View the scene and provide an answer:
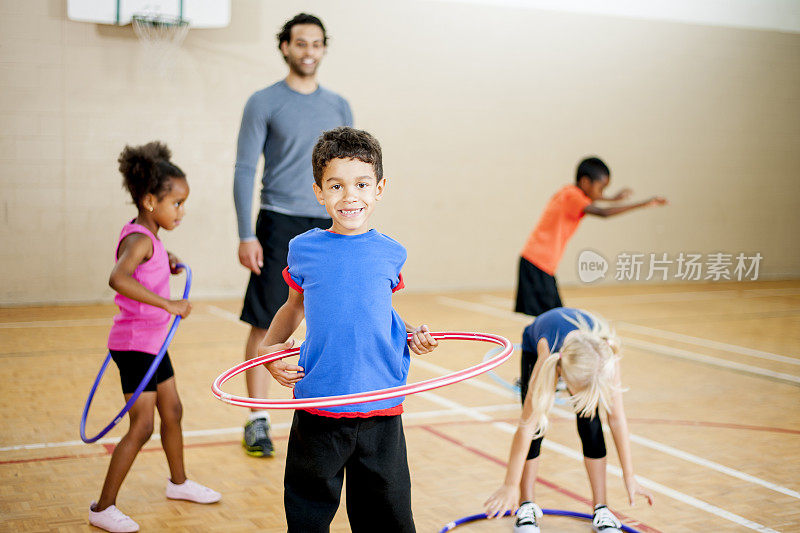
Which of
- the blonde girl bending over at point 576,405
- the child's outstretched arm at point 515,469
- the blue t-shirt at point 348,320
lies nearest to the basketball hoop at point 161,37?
the blonde girl bending over at point 576,405

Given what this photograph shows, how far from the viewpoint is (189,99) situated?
30.3 feet

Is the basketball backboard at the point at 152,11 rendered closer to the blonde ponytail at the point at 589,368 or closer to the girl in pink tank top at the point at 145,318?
the girl in pink tank top at the point at 145,318

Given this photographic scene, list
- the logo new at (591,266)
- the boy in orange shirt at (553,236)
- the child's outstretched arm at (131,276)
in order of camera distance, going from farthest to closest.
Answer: the logo new at (591,266), the boy in orange shirt at (553,236), the child's outstretched arm at (131,276)

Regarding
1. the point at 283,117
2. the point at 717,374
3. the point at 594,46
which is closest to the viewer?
the point at 283,117

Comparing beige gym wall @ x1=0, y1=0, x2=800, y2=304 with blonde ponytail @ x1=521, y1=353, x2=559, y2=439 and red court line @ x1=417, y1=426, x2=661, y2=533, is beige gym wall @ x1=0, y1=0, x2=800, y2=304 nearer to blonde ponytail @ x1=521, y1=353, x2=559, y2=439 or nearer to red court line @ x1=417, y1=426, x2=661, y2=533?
red court line @ x1=417, y1=426, x2=661, y2=533

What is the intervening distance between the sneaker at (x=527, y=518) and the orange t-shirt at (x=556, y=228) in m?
2.81

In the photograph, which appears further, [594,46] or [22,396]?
[594,46]

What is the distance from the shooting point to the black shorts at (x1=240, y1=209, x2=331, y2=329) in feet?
13.7

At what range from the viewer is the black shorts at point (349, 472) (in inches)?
85.1

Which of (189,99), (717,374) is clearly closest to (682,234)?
(717,374)

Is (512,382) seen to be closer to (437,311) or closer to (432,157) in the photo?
(437,311)

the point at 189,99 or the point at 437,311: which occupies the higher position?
the point at 189,99

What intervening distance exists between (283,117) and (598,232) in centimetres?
832

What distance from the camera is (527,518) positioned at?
3.27 m
